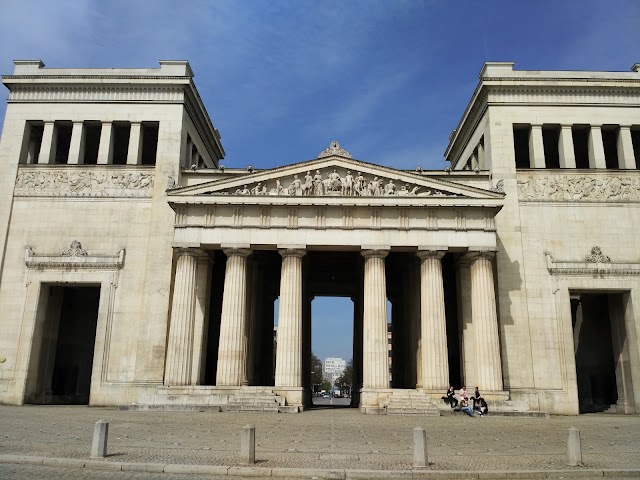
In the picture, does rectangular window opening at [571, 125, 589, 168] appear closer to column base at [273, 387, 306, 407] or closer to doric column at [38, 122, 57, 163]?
column base at [273, 387, 306, 407]

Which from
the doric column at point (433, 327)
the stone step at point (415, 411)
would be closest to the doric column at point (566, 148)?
the doric column at point (433, 327)

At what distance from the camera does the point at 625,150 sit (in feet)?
138

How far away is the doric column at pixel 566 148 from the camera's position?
41.8 m

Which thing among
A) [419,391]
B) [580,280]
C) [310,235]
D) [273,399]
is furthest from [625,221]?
[273,399]

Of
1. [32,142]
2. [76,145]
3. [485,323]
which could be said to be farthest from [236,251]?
[32,142]

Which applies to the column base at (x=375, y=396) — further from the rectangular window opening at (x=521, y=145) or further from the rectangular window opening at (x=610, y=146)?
the rectangular window opening at (x=610, y=146)

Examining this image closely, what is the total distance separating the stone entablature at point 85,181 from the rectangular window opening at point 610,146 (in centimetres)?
3572

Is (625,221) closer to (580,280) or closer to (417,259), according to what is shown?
(580,280)

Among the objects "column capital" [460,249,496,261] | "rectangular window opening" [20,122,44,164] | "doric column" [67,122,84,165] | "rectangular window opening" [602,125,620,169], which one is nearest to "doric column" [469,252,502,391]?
"column capital" [460,249,496,261]

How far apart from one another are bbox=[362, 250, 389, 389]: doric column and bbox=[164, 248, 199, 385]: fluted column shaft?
11.3 m

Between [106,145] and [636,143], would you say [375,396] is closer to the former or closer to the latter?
[106,145]

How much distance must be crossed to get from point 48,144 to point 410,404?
32758 mm

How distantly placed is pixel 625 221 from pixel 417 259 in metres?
15.3

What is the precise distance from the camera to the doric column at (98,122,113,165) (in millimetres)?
42344
